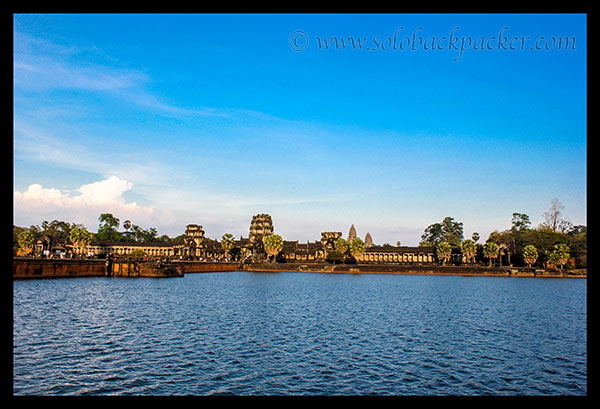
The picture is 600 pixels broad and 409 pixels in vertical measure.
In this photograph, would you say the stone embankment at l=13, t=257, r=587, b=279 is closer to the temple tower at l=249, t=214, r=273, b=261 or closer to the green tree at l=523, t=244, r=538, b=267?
the green tree at l=523, t=244, r=538, b=267

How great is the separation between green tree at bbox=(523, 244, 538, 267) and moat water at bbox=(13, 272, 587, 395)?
84254mm

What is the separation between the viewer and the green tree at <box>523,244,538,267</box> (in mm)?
121000

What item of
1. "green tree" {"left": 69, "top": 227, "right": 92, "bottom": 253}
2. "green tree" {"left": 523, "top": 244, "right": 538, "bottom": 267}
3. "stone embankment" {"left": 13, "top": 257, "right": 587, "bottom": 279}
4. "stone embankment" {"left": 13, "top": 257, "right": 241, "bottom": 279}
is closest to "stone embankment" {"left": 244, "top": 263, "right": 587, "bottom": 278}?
"stone embankment" {"left": 13, "top": 257, "right": 587, "bottom": 279}

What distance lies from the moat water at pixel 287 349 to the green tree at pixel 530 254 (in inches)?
3317

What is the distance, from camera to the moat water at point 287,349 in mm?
18781

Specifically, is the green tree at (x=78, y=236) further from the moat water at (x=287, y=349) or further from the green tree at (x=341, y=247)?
→ the green tree at (x=341, y=247)

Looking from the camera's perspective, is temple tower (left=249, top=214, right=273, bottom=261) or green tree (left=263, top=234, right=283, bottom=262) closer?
green tree (left=263, top=234, right=283, bottom=262)

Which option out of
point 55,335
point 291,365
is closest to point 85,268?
point 55,335

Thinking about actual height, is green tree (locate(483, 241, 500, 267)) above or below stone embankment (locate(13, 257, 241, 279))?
above

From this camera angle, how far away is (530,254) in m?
121

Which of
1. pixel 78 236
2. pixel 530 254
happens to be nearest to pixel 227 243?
pixel 78 236
